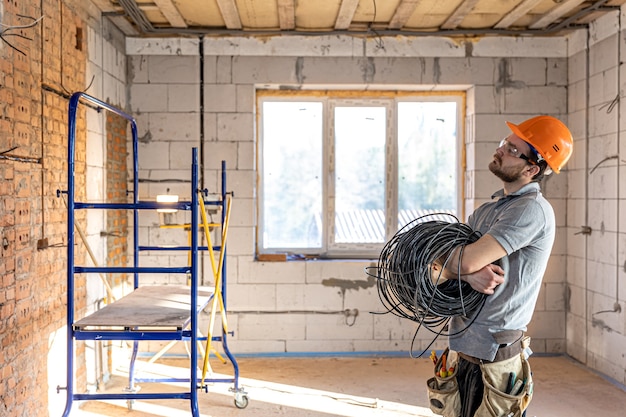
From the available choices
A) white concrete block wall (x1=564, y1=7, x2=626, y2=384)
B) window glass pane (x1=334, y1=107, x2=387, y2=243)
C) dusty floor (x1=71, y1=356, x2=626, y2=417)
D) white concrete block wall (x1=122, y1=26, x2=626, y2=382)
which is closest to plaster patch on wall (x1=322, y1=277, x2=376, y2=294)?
white concrete block wall (x1=122, y1=26, x2=626, y2=382)

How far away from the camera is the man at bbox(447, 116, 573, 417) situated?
1.89 m

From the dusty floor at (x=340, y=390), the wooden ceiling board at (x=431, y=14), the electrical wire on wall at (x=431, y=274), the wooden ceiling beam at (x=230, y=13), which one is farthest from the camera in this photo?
the wooden ceiling board at (x=431, y=14)

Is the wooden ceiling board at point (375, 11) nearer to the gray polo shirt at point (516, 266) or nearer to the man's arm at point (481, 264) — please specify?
the gray polo shirt at point (516, 266)

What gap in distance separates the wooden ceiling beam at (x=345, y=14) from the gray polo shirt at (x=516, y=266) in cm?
255

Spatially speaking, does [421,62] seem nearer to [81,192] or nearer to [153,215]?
[153,215]

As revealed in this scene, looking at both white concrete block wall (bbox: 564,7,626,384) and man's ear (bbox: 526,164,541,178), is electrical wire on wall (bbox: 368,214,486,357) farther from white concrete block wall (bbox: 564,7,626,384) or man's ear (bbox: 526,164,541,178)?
white concrete block wall (bbox: 564,7,626,384)

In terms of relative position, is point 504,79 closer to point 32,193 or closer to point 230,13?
point 230,13

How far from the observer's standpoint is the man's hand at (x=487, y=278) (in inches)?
74.6

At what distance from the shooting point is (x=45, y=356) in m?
3.23

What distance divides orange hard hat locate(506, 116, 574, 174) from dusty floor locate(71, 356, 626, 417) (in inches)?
85.5

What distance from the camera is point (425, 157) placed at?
521 centimetres

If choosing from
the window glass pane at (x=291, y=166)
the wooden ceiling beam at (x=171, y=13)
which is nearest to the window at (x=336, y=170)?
the window glass pane at (x=291, y=166)

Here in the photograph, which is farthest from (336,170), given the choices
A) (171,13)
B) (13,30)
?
(13,30)

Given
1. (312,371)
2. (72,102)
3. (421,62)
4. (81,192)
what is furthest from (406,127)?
(72,102)
